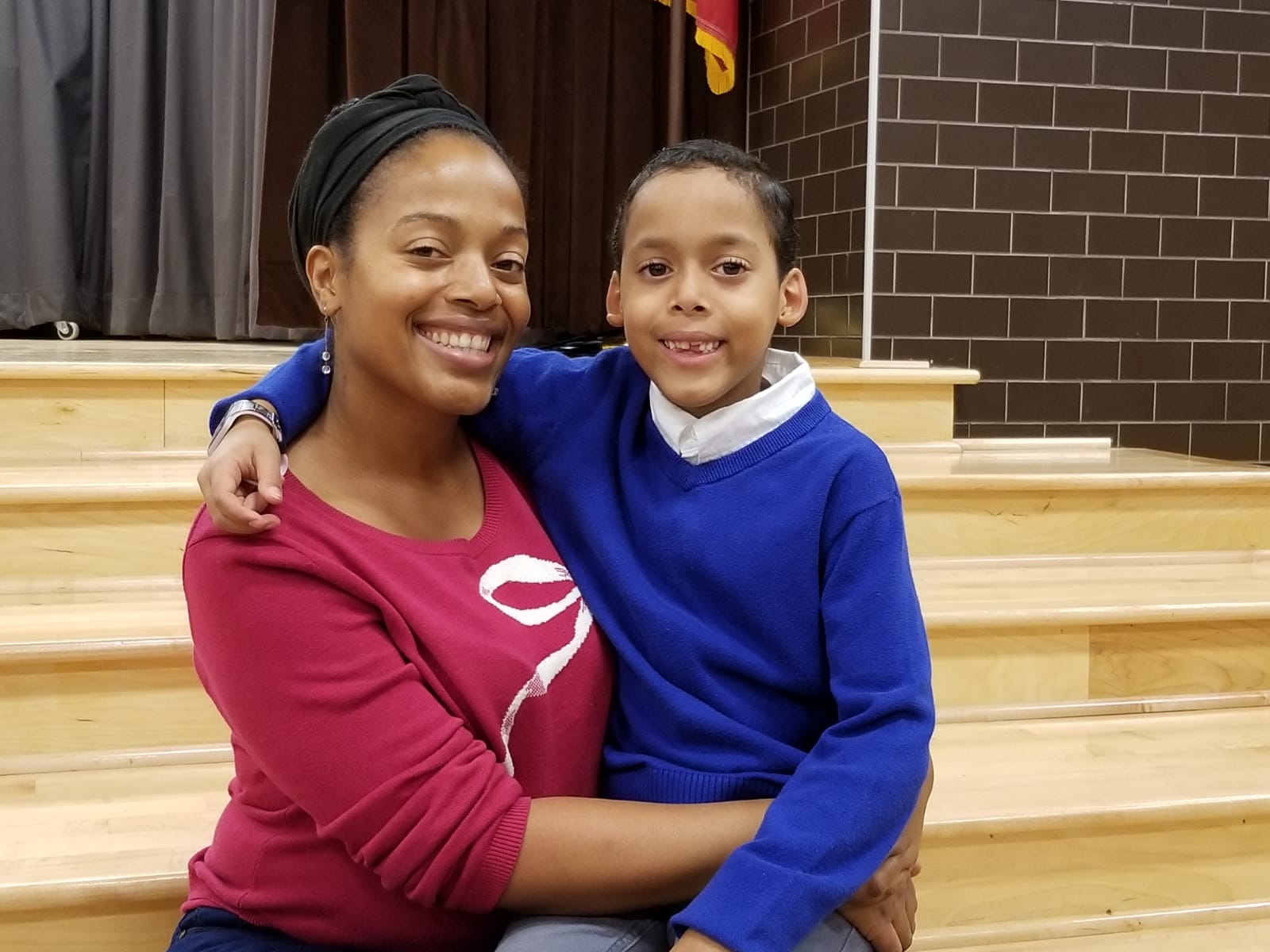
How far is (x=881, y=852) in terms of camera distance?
1.02 metres

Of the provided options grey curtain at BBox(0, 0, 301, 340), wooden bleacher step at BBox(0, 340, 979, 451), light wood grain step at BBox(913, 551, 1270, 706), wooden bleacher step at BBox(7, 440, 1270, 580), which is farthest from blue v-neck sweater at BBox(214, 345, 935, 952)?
grey curtain at BBox(0, 0, 301, 340)

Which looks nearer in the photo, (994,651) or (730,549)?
(730,549)

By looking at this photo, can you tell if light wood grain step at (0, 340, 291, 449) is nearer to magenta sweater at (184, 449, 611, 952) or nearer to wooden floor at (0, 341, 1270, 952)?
wooden floor at (0, 341, 1270, 952)

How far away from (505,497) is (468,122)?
346mm

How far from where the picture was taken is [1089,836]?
1.62 m

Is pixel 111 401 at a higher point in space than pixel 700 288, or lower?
lower

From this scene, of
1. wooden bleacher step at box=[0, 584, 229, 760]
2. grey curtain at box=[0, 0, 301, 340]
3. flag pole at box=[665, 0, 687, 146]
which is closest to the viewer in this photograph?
wooden bleacher step at box=[0, 584, 229, 760]

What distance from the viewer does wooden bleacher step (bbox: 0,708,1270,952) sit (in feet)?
4.99

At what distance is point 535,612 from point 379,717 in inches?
8.0

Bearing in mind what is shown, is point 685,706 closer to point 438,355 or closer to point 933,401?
point 438,355

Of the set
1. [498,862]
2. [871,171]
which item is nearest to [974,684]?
[498,862]

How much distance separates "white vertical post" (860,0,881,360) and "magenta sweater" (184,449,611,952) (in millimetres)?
2599

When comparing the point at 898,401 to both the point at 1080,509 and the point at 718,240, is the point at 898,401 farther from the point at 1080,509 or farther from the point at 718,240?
the point at 718,240

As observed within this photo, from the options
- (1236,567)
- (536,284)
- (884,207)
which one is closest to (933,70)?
(884,207)
